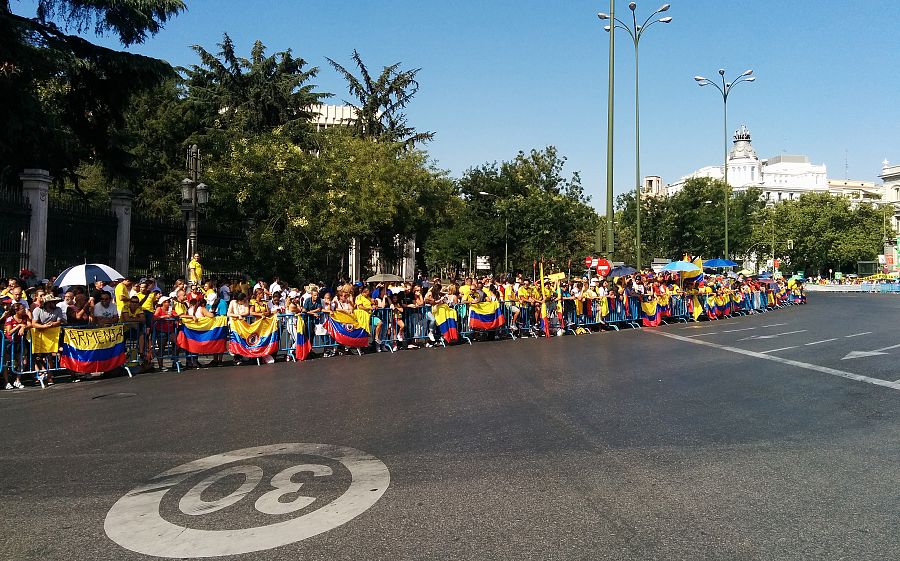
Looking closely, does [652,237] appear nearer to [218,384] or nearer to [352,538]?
[218,384]

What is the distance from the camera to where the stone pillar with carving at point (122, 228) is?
19.9 m

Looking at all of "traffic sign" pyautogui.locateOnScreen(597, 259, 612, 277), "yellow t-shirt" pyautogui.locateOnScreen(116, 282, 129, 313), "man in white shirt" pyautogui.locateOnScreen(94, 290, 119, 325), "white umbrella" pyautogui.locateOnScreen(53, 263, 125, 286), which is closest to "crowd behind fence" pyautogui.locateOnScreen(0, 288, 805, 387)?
"man in white shirt" pyautogui.locateOnScreen(94, 290, 119, 325)

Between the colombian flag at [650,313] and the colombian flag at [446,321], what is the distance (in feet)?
26.2

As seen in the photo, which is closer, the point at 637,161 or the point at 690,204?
the point at 637,161

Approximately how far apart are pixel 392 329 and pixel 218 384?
5.78 metres

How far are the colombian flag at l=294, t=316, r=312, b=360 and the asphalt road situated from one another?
11.9ft

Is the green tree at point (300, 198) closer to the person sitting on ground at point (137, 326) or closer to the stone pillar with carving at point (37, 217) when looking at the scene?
the stone pillar with carving at point (37, 217)

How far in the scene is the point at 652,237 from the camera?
2525 inches

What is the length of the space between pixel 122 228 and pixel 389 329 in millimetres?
9037

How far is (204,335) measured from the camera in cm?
1352

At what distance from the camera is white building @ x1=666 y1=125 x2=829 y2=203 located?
139000 mm

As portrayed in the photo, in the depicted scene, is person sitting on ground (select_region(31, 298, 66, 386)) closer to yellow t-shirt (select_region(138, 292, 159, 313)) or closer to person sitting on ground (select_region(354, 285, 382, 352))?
yellow t-shirt (select_region(138, 292, 159, 313))

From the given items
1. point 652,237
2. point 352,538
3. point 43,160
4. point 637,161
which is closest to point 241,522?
point 352,538

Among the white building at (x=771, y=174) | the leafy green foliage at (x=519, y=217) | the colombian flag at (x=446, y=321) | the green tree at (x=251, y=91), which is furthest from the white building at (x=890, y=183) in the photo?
the colombian flag at (x=446, y=321)
